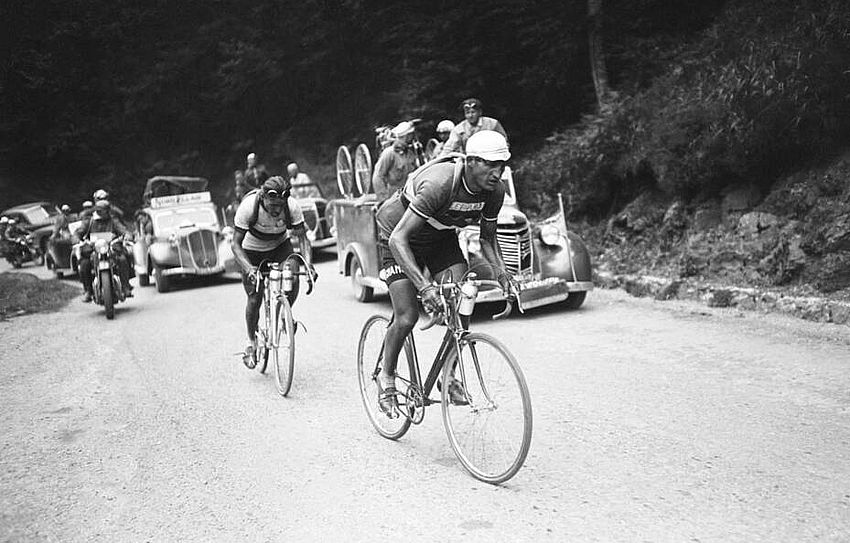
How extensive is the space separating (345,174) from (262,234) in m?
6.69

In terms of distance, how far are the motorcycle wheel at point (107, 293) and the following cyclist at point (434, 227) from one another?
26.5 ft

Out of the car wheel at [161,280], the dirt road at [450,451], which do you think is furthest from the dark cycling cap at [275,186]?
the car wheel at [161,280]

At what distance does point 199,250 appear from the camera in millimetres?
15766

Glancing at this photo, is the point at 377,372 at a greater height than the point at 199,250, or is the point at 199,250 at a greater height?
the point at 199,250

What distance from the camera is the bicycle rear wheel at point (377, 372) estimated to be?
5.33 m

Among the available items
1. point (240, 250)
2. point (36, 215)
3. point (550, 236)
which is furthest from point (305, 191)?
point (36, 215)

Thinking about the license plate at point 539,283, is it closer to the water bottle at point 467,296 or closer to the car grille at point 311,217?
the water bottle at point 467,296

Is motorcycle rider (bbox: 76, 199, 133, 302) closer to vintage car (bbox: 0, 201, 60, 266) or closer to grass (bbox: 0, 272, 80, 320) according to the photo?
grass (bbox: 0, 272, 80, 320)

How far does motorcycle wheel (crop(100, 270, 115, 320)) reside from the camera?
12.1 metres

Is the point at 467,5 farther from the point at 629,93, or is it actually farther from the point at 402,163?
the point at 402,163

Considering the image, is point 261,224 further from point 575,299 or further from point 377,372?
point 575,299

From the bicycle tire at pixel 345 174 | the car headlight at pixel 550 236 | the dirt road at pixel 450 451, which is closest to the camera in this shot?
the dirt road at pixel 450 451

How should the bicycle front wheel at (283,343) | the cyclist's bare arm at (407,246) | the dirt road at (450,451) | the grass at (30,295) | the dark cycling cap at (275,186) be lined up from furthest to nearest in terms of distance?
the grass at (30,295)
the dark cycling cap at (275,186)
the bicycle front wheel at (283,343)
the cyclist's bare arm at (407,246)
the dirt road at (450,451)

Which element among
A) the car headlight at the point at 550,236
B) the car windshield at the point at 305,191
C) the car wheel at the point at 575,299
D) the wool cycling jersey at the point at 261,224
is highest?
the car windshield at the point at 305,191
